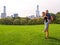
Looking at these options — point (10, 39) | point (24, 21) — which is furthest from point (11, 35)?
point (24, 21)

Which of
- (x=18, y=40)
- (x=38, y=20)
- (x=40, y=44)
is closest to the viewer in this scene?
(x=40, y=44)

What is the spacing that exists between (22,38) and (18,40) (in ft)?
2.63

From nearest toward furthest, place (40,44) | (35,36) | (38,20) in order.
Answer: (40,44) → (35,36) → (38,20)

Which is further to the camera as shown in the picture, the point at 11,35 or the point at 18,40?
the point at 11,35

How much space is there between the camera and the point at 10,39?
1956 centimetres

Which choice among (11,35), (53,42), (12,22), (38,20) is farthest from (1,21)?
(53,42)

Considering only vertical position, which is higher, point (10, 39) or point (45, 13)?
point (45, 13)

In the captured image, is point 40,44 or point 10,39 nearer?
point 40,44

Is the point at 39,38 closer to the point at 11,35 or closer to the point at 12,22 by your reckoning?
the point at 11,35

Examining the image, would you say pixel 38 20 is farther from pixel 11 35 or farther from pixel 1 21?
pixel 11 35

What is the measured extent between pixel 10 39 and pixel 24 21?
31959 mm

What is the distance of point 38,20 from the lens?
5131 centimetres

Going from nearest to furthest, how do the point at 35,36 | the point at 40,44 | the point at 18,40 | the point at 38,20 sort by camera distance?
the point at 40,44 → the point at 18,40 → the point at 35,36 → the point at 38,20

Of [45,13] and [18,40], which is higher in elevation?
[45,13]
